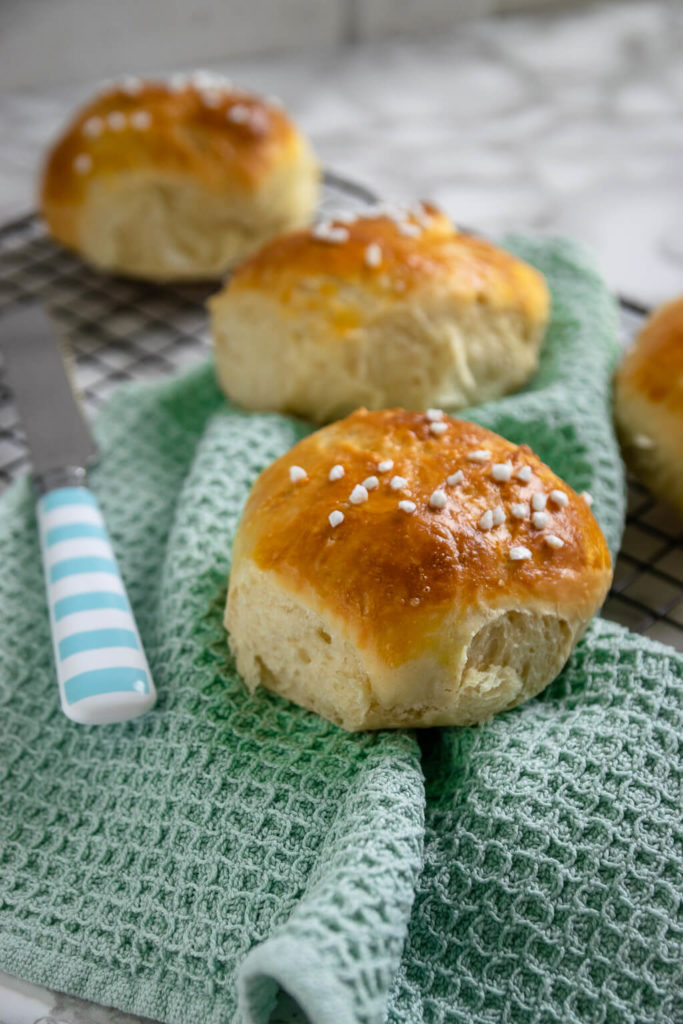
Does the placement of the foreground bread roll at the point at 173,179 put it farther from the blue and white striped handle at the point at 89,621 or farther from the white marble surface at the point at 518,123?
the blue and white striped handle at the point at 89,621

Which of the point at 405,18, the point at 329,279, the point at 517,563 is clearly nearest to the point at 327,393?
the point at 329,279

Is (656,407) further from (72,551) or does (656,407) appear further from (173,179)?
(173,179)

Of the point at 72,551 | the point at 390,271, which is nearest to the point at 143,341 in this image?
the point at 390,271

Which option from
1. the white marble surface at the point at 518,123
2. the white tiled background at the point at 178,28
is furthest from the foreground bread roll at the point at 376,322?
the white tiled background at the point at 178,28

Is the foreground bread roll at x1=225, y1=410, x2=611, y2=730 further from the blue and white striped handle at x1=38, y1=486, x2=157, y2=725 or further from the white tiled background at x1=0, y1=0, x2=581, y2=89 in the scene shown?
the white tiled background at x1=0, y1=0, x2=581, y2=89

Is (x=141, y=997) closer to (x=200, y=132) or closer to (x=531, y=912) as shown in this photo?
(x=531, y=912)
